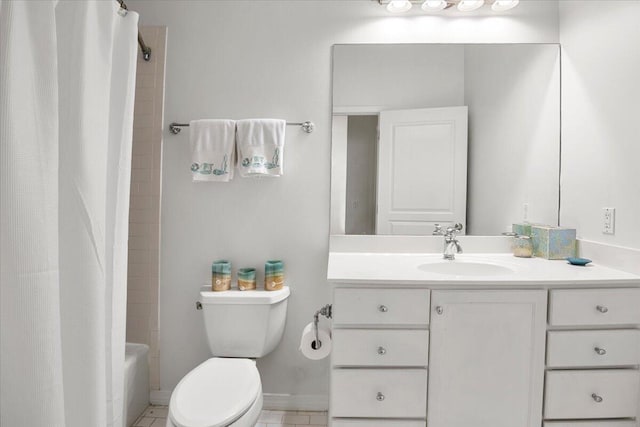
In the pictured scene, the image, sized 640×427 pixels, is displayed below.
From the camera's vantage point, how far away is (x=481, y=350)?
1.31 metres

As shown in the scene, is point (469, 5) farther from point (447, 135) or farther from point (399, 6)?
point (447, 135)

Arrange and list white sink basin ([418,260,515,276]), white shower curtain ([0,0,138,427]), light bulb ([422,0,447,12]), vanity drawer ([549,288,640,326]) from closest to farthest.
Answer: white shower curtain ([0,0,138,427]) → vanity drawer ([549,288,640,326]) → white sink basin ([418,260,515,276]) → light bulb ([422,0,447,12])

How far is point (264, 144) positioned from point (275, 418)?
4.42ft

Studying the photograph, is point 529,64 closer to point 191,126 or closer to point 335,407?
point 191,126

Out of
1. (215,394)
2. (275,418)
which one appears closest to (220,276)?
(215,394)

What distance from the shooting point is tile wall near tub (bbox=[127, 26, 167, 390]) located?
1.89 metres

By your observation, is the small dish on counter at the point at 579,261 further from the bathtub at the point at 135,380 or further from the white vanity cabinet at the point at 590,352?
the bathtub at the point at 135,380

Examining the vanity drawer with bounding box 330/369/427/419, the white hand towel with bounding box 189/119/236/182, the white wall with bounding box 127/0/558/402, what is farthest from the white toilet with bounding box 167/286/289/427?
the white hand towel with bounding box 189/119/236/182

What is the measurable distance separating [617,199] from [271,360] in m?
1.71

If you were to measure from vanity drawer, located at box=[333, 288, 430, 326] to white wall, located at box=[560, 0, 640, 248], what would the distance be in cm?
87

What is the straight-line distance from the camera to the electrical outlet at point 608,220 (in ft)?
4.90

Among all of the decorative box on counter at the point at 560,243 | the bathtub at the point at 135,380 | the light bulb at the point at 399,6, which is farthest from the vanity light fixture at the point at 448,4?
the bathtub at the point at 135,380

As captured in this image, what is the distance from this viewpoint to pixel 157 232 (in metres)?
1.90

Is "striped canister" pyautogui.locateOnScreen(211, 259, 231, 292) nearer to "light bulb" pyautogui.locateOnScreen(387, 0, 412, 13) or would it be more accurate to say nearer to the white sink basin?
the white sink basin
